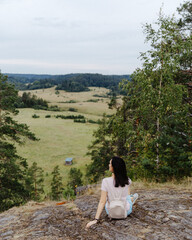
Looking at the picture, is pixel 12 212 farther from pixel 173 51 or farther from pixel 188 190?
pixel 173 51

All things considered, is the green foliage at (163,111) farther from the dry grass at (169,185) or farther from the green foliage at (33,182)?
the green foliage at (33,182)

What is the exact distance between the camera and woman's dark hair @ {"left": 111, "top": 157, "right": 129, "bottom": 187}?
15.1 feet

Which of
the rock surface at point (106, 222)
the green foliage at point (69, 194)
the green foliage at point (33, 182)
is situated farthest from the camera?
the green foliage at point (33, 182)

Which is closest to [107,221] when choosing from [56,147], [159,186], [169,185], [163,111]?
[159,186]

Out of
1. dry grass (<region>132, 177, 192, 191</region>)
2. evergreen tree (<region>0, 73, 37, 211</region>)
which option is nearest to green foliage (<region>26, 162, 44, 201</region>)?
evergreen tree (<region>0, 73, 37, 211</region>)

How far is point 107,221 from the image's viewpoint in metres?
5.10

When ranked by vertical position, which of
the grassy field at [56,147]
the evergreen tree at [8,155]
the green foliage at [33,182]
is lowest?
the grassy field at [56,147]

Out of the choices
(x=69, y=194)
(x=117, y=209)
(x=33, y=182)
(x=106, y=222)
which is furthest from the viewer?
(x=33, y=182)

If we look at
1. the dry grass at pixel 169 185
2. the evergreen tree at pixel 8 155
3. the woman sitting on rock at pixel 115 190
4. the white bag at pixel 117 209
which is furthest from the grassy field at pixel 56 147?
the woman sitting on rock at pixel 115 190

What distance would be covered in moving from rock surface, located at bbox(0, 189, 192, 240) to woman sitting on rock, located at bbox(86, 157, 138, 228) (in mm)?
369

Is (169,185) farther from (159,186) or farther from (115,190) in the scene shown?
(115,190)

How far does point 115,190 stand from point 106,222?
3.32 ft

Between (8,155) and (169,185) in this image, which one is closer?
(169,185)

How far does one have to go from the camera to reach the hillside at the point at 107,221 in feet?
14.9
